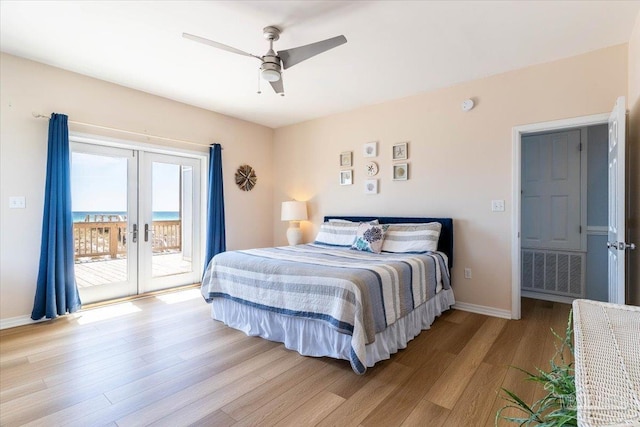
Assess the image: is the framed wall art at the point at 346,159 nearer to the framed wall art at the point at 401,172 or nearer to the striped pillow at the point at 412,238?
the framed wall art at the point at 401,172

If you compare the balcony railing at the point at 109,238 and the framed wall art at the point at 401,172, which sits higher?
the framed wall art at the point at 401,172

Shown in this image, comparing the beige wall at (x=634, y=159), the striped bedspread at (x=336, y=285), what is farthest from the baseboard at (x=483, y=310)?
the beige wall at (x=634, y=159)

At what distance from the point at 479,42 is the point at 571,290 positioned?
3.22 m

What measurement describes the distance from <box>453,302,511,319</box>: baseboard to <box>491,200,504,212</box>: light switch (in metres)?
1.10

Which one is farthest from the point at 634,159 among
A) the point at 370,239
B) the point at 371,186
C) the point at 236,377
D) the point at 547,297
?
the point at 236,377

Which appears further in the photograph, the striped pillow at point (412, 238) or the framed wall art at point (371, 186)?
the framed wall art at point (371, 186)

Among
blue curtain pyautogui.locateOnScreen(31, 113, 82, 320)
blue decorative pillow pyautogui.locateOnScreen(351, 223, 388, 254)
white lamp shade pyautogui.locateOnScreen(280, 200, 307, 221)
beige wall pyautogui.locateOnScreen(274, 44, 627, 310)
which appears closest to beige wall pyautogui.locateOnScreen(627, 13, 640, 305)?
beige wall pyautogui.locateOnScreen(274, 44, 627, 310)

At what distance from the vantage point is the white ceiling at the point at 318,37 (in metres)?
Answer: 2.33

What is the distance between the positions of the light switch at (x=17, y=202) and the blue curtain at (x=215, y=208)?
201cm

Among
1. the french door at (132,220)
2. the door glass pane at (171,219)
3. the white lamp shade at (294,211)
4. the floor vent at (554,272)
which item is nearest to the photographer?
the french door at (132,220)

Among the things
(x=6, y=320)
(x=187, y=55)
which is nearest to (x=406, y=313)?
(x=187, y=55)

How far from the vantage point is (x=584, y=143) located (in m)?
3.77

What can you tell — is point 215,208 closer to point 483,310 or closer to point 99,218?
point 99,218

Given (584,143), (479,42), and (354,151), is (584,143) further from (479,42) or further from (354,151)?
(354,151)
